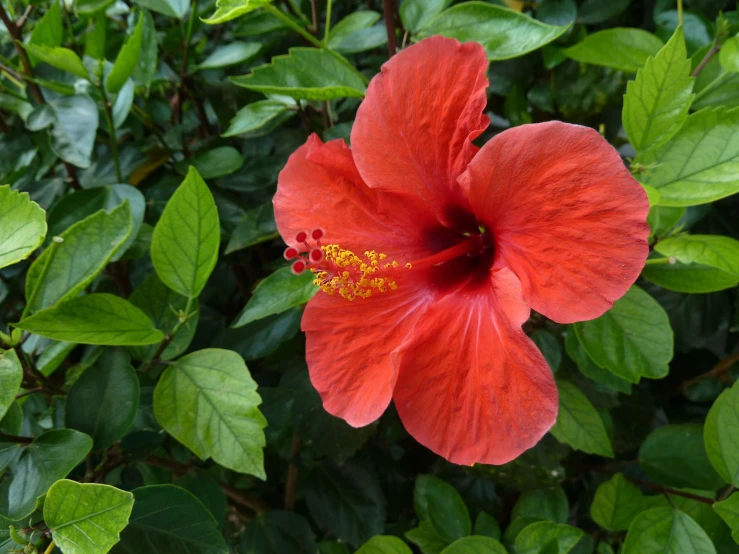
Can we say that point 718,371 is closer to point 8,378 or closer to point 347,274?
point 347,274

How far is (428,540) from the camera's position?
0.95 metres

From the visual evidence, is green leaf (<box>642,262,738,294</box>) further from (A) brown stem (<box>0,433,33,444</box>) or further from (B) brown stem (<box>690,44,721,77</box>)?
(A) brown stem (<box>0,433,33,444</box>)

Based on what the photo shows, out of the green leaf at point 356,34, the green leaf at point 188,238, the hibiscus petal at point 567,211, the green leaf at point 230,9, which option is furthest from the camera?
the green leaf at point 356,34

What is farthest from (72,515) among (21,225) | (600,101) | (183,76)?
(600,101)

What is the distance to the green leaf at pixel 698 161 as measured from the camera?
2.29ft

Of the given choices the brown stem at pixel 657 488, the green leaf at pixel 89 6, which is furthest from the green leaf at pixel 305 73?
the brown stem at pixel 657 488

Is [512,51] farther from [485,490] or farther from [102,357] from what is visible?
[485,490]

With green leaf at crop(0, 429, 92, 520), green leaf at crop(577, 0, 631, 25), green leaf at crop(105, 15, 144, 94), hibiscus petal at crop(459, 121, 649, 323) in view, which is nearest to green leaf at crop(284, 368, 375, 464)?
green leaf at crop(0, 429, 92, 520)

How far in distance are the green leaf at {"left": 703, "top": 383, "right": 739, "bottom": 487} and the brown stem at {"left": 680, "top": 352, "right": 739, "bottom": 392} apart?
1.08ft

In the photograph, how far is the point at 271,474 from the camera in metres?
1.22

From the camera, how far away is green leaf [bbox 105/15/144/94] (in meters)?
0.88

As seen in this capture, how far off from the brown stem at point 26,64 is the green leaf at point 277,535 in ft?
2.23

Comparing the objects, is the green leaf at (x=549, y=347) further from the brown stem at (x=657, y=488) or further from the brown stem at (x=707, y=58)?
the brown stem at (x=707, y=58)

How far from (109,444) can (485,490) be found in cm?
71
